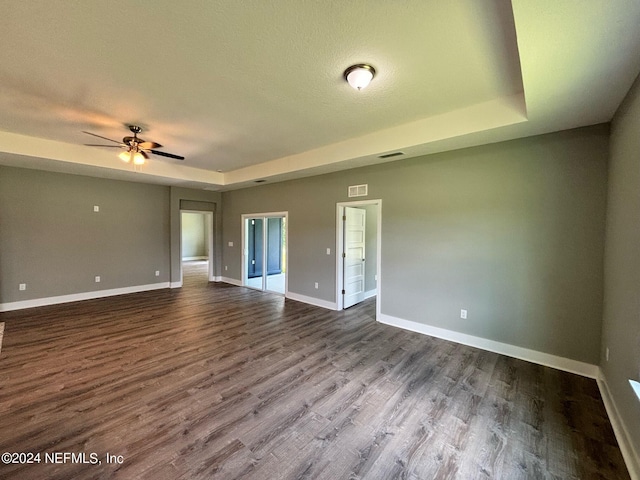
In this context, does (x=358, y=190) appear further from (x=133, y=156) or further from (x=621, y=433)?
(x=621, y=433)

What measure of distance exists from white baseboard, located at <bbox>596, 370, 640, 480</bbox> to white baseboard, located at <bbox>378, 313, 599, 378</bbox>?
1.06ft

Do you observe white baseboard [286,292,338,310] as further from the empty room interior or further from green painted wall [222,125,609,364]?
green painted wall [222,125,609,364]

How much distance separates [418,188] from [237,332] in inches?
139

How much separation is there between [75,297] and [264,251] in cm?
404

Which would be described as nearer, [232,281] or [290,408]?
[290,408]

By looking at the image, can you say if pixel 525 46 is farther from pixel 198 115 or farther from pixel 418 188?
pixel 198 115

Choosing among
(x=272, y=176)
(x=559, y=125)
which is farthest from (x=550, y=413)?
(x=272, y=176)

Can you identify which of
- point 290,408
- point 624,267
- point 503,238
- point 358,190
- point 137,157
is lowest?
point 290,408

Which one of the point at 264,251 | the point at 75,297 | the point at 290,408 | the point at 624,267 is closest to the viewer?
the point at 624,267

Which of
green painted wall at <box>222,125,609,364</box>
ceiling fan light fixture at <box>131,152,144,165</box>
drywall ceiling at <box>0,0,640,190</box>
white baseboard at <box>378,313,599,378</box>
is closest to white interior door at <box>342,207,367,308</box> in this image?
green painted wall at <box>222,125,609,364</box>

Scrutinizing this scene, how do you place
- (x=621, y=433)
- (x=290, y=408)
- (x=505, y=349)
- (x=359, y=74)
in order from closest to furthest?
(x=621, y=433) < (x=359, y=74) < (x=290, y=408) < (x=505, y=349)

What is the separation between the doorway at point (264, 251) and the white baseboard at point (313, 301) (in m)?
0.55

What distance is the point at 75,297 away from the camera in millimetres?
5695

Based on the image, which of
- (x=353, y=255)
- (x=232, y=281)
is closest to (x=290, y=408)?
(x=353, y=255)
